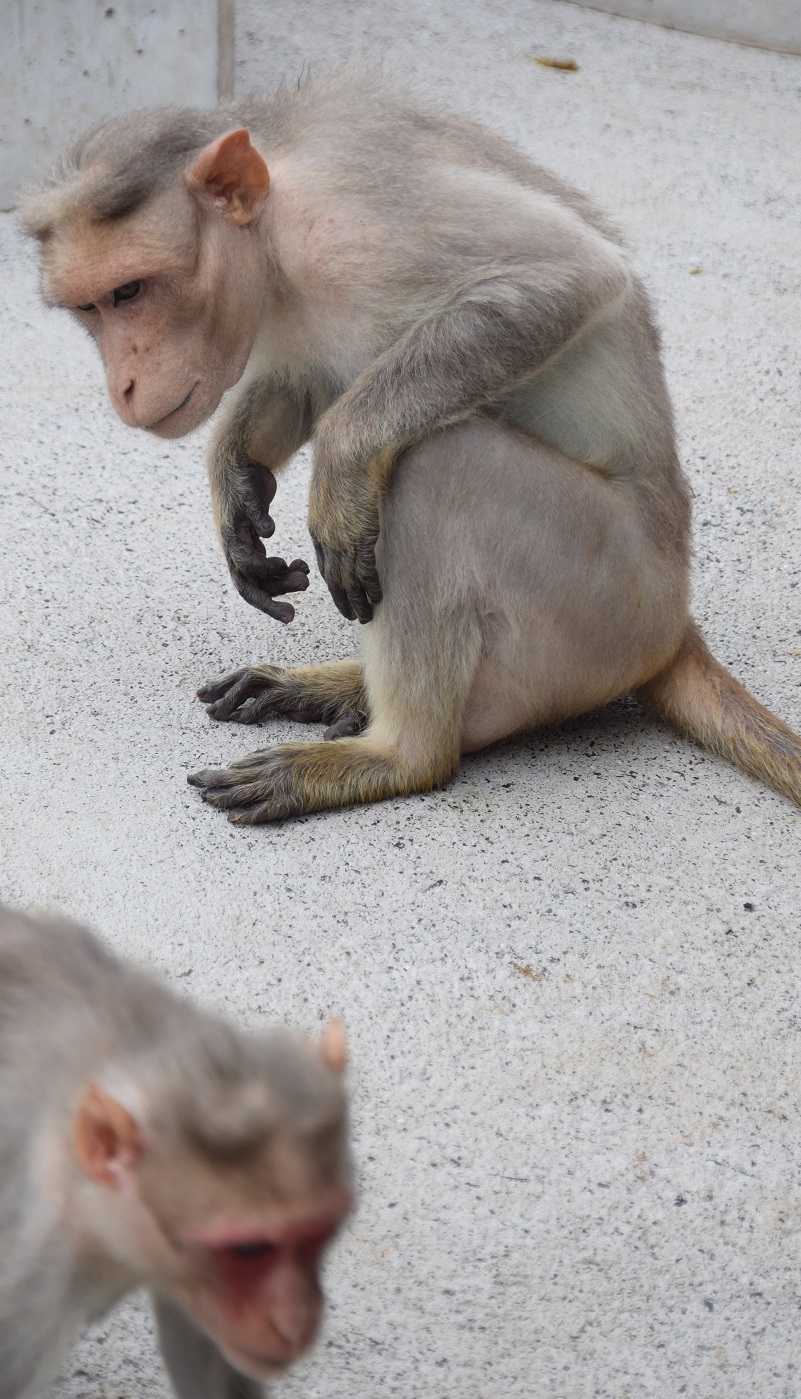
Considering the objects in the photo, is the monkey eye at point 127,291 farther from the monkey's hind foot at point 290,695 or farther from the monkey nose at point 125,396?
the monkey's hind foot at point 290,695

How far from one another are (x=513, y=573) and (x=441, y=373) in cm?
49

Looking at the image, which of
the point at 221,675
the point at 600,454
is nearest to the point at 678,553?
the point at 600,454

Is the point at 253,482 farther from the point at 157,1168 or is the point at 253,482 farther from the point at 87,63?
the point at 87,63

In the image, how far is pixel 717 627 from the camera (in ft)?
15.8

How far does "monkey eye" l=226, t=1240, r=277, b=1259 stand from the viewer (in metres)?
1.68

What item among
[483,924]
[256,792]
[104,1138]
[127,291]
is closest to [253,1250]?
[104,1138]

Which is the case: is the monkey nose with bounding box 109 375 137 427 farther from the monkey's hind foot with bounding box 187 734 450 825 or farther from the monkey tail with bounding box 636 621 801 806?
the monkey tail with bounding box 636 621 801 806

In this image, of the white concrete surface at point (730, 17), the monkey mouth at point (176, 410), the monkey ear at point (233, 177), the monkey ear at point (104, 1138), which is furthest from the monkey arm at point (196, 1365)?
the white concrete surface at point (730, 17)

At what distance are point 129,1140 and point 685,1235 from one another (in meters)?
1.48

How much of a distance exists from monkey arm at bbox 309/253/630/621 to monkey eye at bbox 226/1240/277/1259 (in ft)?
7.16

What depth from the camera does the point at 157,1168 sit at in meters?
1.71

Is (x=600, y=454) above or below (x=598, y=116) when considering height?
above

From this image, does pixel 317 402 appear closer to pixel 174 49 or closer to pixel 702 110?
pixel 174 49

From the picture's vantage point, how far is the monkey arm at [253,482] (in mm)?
4195
